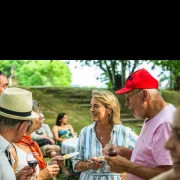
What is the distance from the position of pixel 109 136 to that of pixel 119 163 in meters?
0.57

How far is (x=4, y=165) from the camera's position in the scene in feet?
5.93

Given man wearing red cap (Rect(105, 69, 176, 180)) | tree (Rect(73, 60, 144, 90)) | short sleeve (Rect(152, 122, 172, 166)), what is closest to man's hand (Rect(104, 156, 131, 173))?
man wearing red cap (Rect(105, 69, 176, 180))

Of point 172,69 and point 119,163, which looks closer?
point 119,163

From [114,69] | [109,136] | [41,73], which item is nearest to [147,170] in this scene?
[109,136]

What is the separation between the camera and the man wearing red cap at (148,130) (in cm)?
203

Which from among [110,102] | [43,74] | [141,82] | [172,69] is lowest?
[110,102]

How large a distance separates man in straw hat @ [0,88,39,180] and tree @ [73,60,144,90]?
1021cm

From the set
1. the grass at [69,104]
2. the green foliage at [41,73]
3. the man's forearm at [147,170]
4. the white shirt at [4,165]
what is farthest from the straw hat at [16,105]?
the green foliage at [41,73]

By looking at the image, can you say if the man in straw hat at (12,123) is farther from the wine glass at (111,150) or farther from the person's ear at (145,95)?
the person's ear at (145,95)

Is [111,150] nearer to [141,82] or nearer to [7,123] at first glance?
[141,82]

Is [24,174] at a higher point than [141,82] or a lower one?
lower

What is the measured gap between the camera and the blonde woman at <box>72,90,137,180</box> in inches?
103
